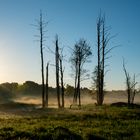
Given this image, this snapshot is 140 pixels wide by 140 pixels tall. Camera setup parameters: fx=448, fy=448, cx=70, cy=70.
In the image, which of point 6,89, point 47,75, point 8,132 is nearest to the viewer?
point 8,132

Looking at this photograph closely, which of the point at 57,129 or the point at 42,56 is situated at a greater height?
the point at 42,56

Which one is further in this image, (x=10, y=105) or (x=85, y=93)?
(x=85, y=93)

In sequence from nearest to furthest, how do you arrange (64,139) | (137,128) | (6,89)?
(64,139) < (137,128) < (6,89)

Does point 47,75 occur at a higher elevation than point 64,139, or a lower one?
higher

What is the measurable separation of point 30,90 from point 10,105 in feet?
218

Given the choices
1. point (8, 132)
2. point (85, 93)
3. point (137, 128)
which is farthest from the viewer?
point (85, 93)

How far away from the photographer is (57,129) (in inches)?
879

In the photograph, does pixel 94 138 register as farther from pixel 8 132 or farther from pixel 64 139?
pixel 8 132

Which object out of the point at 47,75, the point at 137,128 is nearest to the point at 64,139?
the point at 137,128

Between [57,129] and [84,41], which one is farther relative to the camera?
[84,41]

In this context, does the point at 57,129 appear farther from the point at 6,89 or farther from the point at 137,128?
the point at 6,89

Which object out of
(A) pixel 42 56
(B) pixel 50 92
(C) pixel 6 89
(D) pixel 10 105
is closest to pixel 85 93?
(B) pixel 50 92

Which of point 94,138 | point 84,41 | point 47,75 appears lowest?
point 94,138

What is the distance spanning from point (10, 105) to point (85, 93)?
70146mm
